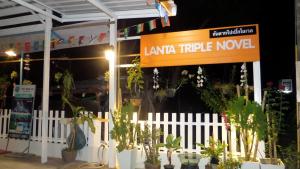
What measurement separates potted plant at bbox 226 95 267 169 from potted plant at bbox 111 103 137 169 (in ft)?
6.19

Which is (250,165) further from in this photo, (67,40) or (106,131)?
(67,40)

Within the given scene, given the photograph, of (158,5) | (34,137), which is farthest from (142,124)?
(34,137)

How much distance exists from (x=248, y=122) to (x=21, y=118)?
5.25 metres

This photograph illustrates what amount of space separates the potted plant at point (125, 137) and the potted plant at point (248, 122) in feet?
6.19

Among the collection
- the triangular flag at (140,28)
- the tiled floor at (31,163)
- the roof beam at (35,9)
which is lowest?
the tiled floor at (31,163)

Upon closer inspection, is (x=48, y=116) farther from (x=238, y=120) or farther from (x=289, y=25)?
(x=289, y=25)

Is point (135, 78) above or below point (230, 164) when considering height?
above

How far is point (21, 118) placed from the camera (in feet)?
22.1

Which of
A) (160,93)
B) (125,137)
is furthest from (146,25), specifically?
(125,137)

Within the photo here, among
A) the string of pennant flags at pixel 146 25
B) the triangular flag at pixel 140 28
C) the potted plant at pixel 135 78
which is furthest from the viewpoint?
the potted plant at pixel 135 78

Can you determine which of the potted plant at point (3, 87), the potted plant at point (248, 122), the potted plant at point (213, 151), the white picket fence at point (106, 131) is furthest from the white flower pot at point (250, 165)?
the potted plant at point (3, 87)

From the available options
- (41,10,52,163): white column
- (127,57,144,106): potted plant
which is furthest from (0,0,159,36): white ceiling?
(127,57,144,106): potted plant

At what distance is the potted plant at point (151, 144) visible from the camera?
503cm

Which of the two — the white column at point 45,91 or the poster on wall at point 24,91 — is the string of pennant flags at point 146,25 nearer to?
the white column at point 45,91
